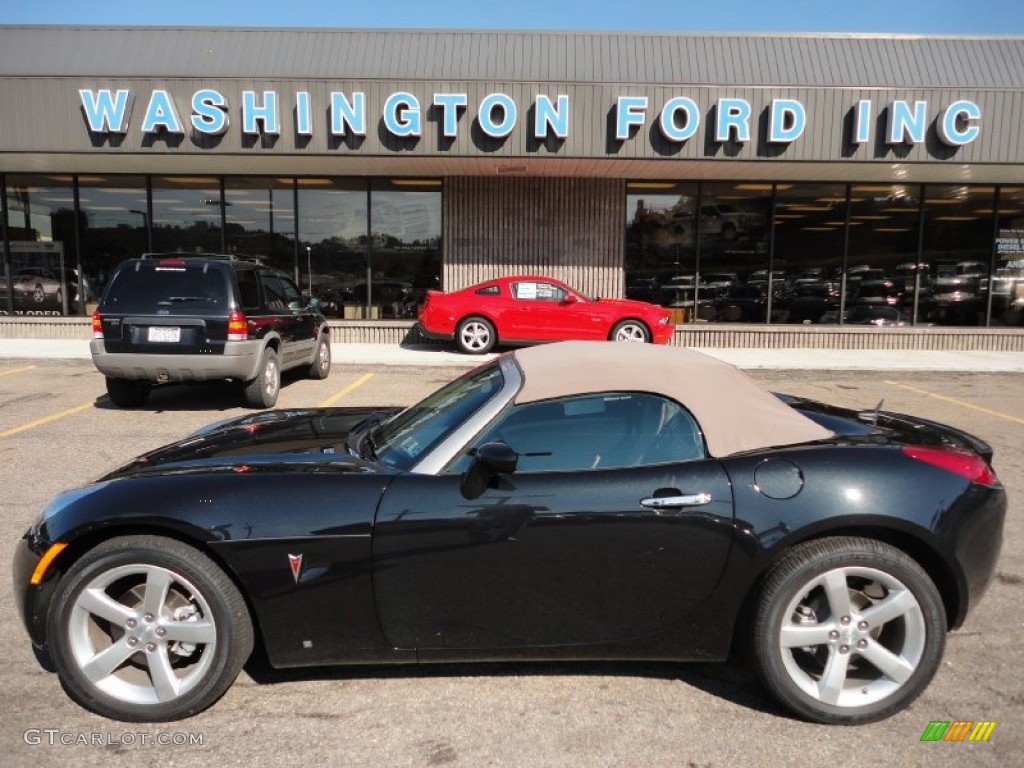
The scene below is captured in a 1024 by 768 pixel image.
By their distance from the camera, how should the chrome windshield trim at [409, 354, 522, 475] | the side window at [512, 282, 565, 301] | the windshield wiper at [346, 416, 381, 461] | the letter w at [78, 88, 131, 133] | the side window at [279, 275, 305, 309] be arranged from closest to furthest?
the chrome windshield trim at [409, 354, 522, 475]
the windshield wiper at [346, 416, 381, 461]
the side window at [279, 275, 305, 309]
the letter w at [78, 88, 131, 133]
the side window at [512, 282, 565, 301]

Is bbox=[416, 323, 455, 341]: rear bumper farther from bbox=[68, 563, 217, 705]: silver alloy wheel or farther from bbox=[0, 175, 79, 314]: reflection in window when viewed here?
bbox=[68, 563, 217, 705]: silver alloy wheel

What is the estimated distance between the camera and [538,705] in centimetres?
291

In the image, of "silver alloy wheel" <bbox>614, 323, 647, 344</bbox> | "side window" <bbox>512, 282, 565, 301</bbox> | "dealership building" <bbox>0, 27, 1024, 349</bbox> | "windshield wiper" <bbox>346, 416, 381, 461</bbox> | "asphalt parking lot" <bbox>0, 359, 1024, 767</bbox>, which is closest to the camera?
"asphalt parking lot" <bbox>0, 359, 1024, 767</bbox>

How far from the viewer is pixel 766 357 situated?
14.4 metres

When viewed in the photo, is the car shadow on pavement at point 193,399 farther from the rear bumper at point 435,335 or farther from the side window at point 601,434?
the side window at point 601,434

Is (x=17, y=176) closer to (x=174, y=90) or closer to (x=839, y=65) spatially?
(x=174, y=90)

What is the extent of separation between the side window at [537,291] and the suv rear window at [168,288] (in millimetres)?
6885

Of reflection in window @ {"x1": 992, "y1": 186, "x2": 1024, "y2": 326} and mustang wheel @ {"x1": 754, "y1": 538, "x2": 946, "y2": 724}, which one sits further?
reflection in window @ {"x1": 992, "y1": 186, "x2": 1024, "y2": 326}

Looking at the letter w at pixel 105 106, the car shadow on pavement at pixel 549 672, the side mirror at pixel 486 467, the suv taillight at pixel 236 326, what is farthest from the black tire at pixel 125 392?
the side mirror at pixel 486 467

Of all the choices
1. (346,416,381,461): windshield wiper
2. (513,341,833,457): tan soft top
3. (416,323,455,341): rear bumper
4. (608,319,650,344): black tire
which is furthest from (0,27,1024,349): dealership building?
(513,341,833,457): tan soft top

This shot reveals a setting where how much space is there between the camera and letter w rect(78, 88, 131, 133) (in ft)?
44.3

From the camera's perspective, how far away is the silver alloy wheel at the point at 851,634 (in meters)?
2.77

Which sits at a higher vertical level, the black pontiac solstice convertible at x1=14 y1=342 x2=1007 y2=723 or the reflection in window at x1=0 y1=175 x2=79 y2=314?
the reflection in window at x1=0 y1=175 x2=79 y2=314

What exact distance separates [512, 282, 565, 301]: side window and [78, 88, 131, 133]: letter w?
24.5ft
